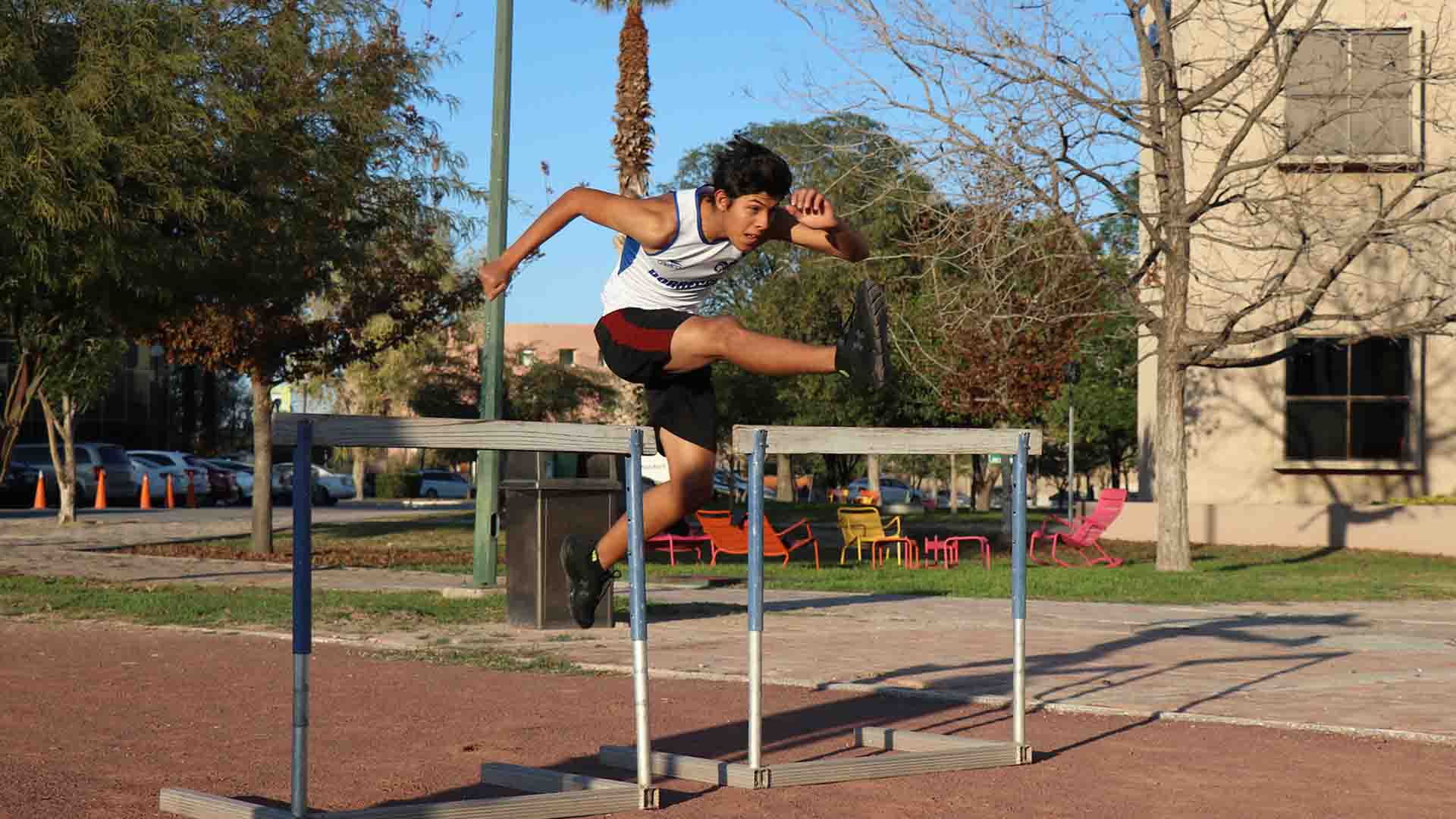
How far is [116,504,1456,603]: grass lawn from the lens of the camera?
1705 cm

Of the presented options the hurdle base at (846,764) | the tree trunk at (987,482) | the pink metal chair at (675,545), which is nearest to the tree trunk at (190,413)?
the tree trunk at (987,482)

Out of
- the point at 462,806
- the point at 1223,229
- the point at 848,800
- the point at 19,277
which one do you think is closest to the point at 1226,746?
the point at 848,800

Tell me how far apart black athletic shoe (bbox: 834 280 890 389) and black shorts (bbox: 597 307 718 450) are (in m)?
0.62

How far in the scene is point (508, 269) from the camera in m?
5.91

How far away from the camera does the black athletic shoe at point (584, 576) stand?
7031mm

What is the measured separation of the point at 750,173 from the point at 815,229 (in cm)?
41

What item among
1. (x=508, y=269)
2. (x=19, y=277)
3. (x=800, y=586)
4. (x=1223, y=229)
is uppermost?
(x=1223, y=229)

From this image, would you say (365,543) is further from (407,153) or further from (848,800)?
(848,800)

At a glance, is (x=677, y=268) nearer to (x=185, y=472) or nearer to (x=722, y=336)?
(x=722, y=336)

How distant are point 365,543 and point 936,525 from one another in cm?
1057

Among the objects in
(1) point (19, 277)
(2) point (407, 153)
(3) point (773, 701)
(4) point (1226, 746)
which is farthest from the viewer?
(2) point (407, 153)

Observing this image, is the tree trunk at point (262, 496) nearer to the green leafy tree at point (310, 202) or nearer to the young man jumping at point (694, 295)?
the green leafy tree at point (310, 202)

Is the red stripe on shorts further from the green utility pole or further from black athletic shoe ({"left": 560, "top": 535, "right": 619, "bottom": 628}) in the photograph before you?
the green utility pole

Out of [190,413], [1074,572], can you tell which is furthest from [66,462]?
[190,413]
